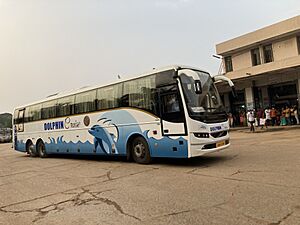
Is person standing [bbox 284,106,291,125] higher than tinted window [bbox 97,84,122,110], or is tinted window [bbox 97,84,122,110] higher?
tinted window [bbox 97,84,122,110]

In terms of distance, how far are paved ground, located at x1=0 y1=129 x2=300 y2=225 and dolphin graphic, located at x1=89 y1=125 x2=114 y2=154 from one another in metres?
2.08

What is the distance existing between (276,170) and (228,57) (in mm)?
23217

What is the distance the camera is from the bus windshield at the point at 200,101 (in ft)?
30.7

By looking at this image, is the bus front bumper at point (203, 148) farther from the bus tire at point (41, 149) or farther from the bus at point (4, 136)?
the bus at point (4, 136)

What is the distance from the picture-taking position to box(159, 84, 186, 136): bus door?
31.0 feet

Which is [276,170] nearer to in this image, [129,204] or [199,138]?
[199,138]

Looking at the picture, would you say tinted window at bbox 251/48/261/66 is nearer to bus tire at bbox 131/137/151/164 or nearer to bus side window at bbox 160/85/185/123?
bus tire at bbox 131/137/151/164

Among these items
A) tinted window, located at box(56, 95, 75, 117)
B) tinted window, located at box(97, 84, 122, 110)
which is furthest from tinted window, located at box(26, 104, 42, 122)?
tinted window, located at box(97, 84, 122, 110)

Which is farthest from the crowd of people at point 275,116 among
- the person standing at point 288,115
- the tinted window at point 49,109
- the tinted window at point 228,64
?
the tinted window at point 49,109

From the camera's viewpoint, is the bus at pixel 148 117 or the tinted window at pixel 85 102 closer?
the bus at pixel 148 117

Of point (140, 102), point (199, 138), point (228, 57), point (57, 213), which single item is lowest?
point (57, 213)

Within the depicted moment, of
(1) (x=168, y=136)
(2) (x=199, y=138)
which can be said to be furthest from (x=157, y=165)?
(2) (x=199, y=138)

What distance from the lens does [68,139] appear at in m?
14.5

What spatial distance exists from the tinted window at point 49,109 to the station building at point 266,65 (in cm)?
1570
